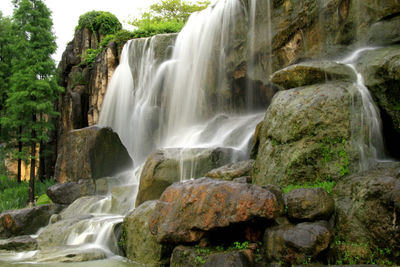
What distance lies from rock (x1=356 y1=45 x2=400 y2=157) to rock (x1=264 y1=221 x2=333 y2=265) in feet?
11.2

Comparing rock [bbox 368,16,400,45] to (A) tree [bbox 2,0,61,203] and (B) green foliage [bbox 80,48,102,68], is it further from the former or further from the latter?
(B) green foliage [bbox 80,48,102,68]

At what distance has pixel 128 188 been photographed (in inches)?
422

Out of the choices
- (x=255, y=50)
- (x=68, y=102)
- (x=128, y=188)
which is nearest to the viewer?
(x=128, y=188)

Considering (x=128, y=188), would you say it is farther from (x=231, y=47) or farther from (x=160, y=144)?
(x=231, y=47)

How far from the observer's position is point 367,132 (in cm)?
661

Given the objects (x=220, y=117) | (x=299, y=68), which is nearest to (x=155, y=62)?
(x=220, y=117)

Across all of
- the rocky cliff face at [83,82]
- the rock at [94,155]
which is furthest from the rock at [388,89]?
the rocky cliff face at [83,82]

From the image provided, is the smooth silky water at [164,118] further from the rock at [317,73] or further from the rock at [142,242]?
the rock at [317,73]

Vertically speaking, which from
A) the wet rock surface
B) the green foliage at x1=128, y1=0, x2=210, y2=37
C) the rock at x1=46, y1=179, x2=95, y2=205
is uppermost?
the green foliage at x1=128, y1=0, x2=210, y2=37

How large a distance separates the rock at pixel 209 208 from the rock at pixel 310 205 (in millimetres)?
192

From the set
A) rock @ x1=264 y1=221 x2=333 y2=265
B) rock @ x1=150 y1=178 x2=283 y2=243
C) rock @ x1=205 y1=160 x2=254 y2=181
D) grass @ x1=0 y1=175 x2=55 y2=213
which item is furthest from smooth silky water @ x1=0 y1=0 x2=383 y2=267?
grass @ x1=0 y1=175 x2=55 y2=213

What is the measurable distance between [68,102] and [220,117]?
13.4 meters

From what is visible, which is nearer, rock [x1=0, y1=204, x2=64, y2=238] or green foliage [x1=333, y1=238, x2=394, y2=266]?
green foliage [x1=333, y1=238, x2=394, y2=266]

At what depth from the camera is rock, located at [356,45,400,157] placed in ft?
22.9
